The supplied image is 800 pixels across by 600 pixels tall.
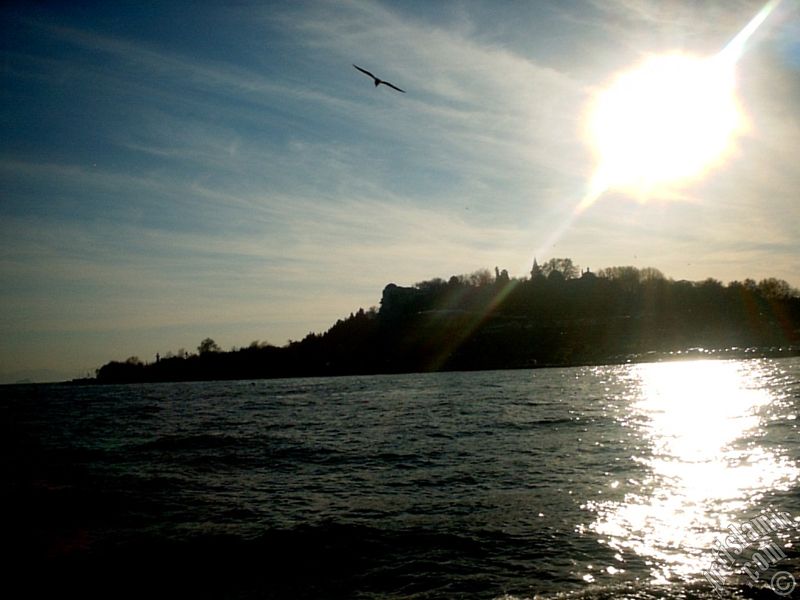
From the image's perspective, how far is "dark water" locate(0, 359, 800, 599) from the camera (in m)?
12.2

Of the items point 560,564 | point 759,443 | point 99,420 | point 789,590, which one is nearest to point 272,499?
point 560,564

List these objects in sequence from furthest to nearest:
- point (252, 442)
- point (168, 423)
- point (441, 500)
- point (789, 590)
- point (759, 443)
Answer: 1. point (168, 423)
2. point (252, 442)
3. point (759, 443)
4. point (441, 500)
5. point (789, 590)

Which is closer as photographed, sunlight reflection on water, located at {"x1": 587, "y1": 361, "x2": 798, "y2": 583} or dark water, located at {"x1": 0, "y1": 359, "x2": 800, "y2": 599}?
dark water, located at {"x1": 0, "y1": 359, "x2": 800, "y2": 599}

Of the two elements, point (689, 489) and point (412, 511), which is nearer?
point (412, 511)

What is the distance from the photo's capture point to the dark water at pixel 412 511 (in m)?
12.2

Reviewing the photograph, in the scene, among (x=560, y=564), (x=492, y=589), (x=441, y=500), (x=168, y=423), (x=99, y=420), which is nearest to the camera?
(x=492, y=589)

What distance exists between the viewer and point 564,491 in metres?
18.8

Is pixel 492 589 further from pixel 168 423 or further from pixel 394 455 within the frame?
pixel 168 423

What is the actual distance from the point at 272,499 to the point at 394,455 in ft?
28.3

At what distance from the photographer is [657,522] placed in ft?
49.9

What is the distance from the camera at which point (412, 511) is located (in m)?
17.2

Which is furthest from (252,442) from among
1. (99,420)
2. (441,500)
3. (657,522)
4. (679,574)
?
(99,420)

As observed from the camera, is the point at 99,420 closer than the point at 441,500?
No

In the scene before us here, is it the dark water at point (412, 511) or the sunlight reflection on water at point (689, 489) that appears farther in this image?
the sunlight reflection on water at point (689, 489)
